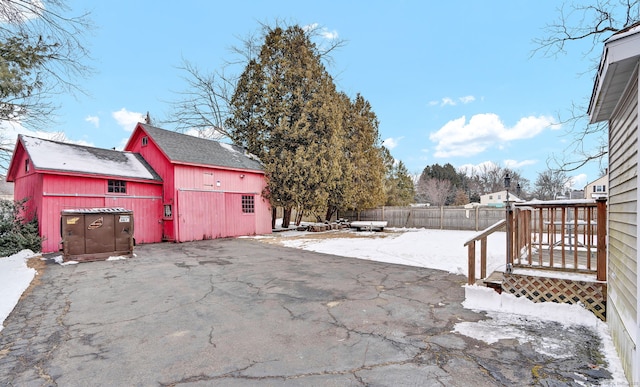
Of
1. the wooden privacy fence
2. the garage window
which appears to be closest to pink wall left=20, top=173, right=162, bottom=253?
the garage window

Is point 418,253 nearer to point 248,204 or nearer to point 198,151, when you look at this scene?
point 248,204

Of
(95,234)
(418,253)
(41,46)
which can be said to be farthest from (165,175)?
(418,253)

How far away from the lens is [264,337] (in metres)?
3.45

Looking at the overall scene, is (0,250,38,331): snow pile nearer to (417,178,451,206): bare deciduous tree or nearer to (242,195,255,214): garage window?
(242,195,255,214): garage window

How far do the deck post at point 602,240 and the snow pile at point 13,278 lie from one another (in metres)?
7.71

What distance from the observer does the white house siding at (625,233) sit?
2.52 metres

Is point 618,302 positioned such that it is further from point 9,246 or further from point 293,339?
point 9,246

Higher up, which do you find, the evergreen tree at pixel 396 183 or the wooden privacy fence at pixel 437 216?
the evergreen tree at pixel 396 183

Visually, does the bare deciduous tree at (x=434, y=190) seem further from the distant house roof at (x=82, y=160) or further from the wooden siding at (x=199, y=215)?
the distant house roof at (x=82, y=160)

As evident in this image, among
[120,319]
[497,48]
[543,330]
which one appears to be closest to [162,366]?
[120,319]

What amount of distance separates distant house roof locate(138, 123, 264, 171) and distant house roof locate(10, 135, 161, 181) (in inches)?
52.8

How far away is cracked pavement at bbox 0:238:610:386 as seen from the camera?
103 inches

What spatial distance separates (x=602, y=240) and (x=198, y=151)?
14.3m

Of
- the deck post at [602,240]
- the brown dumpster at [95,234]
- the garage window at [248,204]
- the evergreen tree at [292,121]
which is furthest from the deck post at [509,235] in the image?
the garage window at [248,204]
